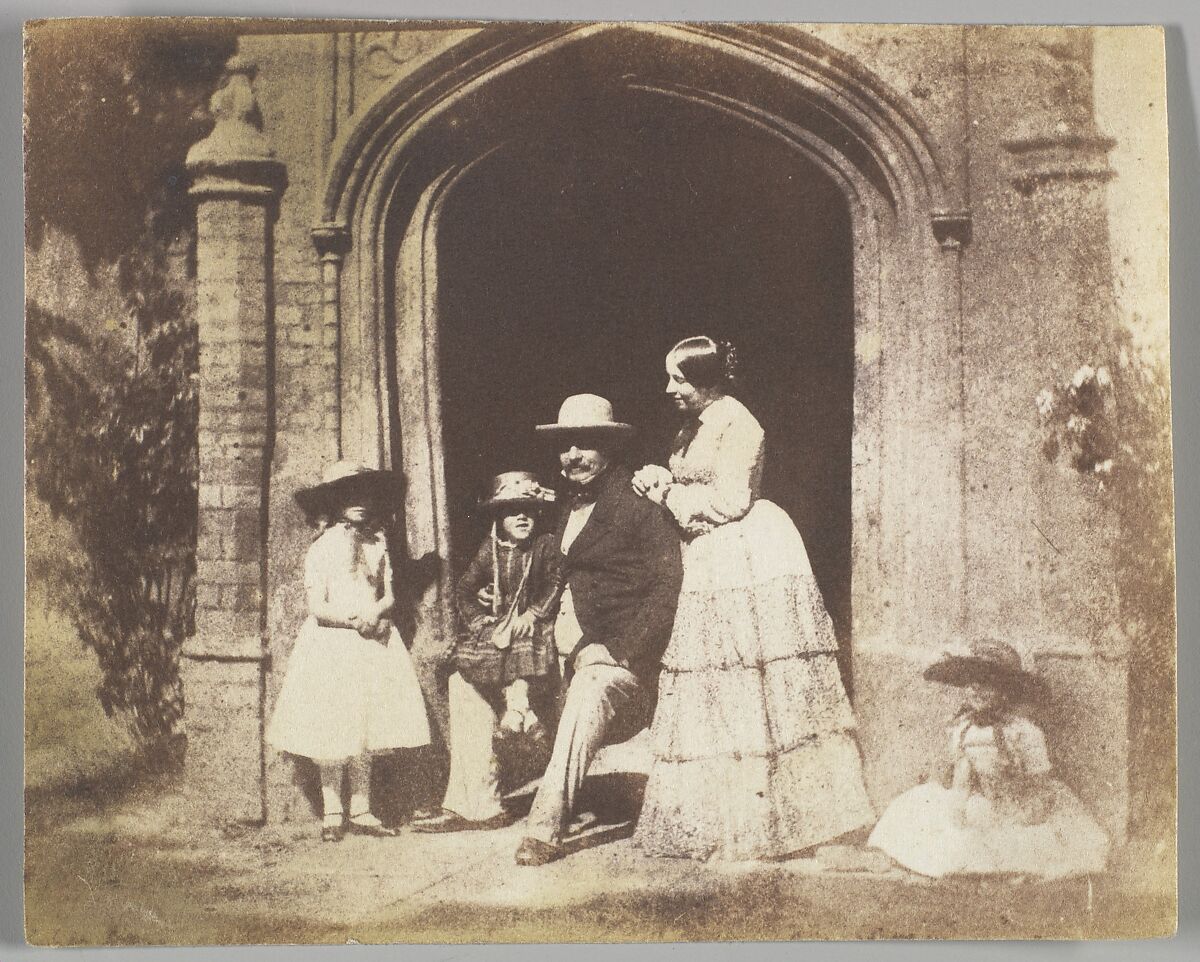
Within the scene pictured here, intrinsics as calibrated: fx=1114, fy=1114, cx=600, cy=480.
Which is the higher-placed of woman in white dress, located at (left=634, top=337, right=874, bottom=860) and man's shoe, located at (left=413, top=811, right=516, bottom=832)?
woman in white dress, located at (left=634, top=337, right=874, bottom=860)

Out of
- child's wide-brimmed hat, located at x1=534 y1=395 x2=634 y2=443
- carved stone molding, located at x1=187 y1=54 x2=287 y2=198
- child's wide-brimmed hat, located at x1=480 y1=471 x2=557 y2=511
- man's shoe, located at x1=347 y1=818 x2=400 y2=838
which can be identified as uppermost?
carved stone molding, located at x1=187 y1=54 x2=287 y2=198

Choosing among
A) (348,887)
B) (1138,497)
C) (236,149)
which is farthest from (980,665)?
(236,149)

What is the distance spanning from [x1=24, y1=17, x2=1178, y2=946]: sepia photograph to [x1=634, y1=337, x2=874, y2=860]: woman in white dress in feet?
0.05

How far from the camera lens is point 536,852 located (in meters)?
3.96

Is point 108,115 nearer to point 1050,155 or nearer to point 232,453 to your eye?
point 232,453

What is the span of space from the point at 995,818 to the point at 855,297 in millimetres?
1939

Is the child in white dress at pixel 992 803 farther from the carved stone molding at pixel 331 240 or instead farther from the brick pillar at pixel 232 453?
the carved stone molding at pixel 331 240

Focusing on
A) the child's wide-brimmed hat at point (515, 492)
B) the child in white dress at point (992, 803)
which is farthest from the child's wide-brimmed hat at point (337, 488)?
the child in white dress at point (992, 803)

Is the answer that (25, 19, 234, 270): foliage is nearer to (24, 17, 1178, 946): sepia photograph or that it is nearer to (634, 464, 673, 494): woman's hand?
(24, 17, 1178, 946): sepia photograph

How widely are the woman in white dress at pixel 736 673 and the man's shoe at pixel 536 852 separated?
12.2 inches

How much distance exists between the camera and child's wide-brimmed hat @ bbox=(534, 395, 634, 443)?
4.00 metres

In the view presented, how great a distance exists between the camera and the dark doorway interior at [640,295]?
400 centimetres

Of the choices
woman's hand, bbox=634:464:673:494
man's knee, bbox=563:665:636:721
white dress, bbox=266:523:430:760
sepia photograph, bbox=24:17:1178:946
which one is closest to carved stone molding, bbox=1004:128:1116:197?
sepia photograph, bbox=24:17:1178:946

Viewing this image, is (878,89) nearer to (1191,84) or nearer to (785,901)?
(1191,84)
